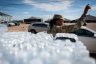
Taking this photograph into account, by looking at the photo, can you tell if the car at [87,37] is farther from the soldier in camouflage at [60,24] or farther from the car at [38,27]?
the car at [38,27]

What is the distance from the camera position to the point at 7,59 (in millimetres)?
2984

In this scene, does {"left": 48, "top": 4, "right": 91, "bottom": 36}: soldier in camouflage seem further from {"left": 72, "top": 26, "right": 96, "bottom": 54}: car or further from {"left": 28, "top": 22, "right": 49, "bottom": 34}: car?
{"left": 28, "top": 22, "right": 49, "bottom": 34}: car

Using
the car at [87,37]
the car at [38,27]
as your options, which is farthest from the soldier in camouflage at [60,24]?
the car at [38,27]

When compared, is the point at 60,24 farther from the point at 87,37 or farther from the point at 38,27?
the point at 38,27

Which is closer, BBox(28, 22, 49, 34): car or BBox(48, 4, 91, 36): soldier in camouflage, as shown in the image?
BBox(48, 4, 91, 36): soldier in camouflage

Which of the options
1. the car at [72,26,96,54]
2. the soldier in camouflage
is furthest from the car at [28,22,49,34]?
the soldier in camouflage

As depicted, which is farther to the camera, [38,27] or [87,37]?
[38,27]

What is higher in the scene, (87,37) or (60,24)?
(60,24)

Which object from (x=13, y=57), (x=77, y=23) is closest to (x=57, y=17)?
(x=77, y=23)

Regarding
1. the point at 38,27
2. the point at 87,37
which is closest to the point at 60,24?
the point at 87,37

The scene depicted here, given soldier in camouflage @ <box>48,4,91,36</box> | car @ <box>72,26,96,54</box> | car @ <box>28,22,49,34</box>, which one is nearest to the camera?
soldier in camouflage @ <box>48,4,91,36</box>

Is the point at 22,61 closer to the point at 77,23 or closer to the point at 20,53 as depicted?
the point at 20,53

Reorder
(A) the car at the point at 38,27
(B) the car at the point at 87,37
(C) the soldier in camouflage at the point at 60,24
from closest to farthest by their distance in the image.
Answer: (C) the soldier in camouflage at the point at 60,24 < (B) the car at the point at 87,37 < (A) the car at the point at 38,27

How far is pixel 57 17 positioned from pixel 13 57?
0.89m
